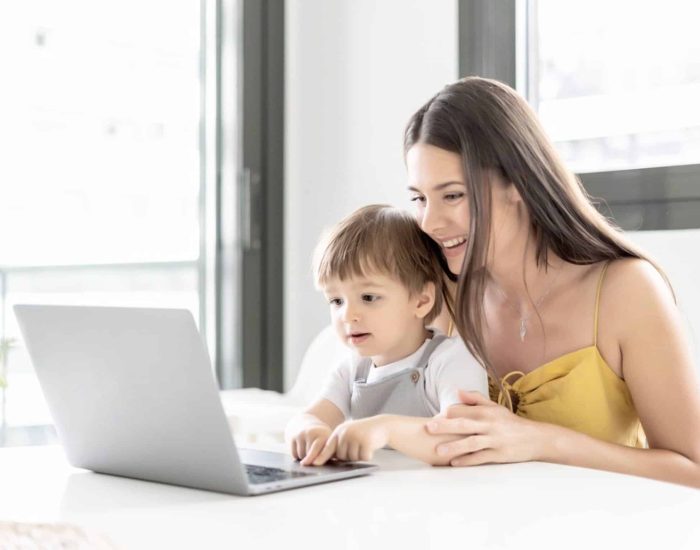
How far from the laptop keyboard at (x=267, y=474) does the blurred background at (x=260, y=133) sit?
1256 mm

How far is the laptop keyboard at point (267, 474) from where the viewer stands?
1.08 metres

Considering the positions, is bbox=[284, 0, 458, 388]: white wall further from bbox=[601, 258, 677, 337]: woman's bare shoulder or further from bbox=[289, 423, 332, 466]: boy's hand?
bbox=[289, 423, 332, 466]: boy's hand

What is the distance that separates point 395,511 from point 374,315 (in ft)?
1.79

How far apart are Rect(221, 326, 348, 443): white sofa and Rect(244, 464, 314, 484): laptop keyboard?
1003 mm

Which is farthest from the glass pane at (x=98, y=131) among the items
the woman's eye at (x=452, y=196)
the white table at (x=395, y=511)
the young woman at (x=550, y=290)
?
the white table at (x=395, y=511)

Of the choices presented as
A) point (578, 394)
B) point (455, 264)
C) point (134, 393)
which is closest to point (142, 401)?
point (134, 393)

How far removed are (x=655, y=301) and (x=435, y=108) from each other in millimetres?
446

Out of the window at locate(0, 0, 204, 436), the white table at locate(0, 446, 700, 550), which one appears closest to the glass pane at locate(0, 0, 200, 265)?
the window at locate(0, 0, 204, 436)

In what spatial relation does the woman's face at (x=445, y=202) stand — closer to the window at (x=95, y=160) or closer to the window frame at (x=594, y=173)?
the window frame at (x=594, y=173)

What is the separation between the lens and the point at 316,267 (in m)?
1.53

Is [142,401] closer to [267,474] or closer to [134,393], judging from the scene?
[134,393]

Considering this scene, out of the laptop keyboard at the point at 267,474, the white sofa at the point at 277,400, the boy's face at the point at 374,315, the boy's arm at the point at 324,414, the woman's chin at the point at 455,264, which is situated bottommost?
the white sofa at the point at 277,400

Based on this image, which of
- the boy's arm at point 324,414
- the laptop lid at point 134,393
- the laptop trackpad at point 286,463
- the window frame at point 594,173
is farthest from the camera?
the window frame at point 594,173

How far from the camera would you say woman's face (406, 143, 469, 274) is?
60.1 inches
